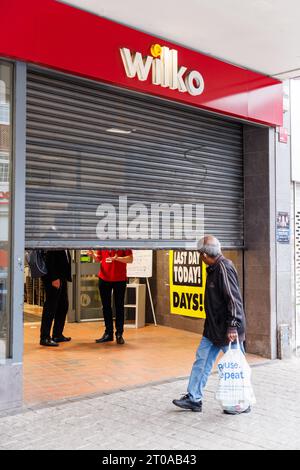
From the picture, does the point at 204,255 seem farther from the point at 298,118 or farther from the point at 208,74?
the point at 298,118

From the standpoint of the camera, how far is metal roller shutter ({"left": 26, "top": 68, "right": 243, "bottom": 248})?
5422 millimetres

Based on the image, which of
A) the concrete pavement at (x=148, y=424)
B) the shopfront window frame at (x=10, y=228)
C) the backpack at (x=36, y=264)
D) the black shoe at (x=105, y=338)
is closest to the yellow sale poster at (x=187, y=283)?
the black shoe at (x=105, y=338)

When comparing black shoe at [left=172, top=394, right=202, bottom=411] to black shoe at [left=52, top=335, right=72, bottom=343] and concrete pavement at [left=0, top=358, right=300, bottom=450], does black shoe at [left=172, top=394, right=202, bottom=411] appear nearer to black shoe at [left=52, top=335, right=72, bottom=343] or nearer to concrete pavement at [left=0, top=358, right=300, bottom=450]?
concrete pavement at [left=0, top=358, right=300, bottom=450]

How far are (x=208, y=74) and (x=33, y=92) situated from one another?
2.36m

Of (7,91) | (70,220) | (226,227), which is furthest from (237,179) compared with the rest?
(7,91)

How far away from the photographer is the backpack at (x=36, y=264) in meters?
7.48

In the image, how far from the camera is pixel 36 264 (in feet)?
24.7

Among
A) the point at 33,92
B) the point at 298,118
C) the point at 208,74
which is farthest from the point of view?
the point at 298,118

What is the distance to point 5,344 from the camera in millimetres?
5020

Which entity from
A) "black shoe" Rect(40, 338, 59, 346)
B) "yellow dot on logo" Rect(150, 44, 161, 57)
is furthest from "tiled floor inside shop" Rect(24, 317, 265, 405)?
"yellow dot on logo" Rect(150, 44, 161, 57)

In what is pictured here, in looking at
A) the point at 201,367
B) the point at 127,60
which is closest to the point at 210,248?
the point at 201,367

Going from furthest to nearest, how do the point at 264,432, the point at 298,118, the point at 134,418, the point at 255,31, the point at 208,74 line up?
the point at 298,118, the point at 208,74, the point at 255,31, the point at 134,418, the point at 264,432

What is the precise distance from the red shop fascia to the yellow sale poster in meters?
2.70

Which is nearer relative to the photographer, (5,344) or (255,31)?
(5,344)
